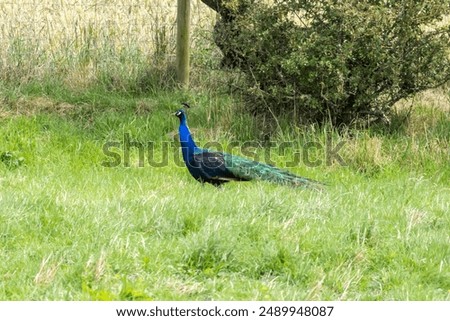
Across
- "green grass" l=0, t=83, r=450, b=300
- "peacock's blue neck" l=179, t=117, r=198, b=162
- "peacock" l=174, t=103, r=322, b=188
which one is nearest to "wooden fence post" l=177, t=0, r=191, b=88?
"green grass" l=0, t=83, r=450, b=300

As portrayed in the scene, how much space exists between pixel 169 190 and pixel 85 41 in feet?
17.0

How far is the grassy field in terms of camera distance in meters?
5.40

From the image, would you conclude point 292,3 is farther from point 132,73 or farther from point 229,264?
point 229,264

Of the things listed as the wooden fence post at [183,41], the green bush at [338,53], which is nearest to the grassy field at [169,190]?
the wooden fence post at [183,41]

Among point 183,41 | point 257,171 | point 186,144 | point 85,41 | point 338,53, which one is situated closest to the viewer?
point 257,171

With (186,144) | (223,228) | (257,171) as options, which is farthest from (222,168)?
(223,228)

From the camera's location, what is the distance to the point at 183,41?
11.6m

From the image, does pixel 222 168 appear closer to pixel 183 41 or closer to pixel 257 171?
pixel 257 171

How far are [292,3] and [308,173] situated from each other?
2.26 metres

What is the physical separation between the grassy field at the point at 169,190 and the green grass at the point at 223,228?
0.01 meters

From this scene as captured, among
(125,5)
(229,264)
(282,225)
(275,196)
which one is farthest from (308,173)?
Answer: (125,5)

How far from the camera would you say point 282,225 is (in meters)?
6.25

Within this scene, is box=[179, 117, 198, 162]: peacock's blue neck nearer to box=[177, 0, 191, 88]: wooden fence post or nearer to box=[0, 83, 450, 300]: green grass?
box=[0, 83, 450, 300]: green grass
